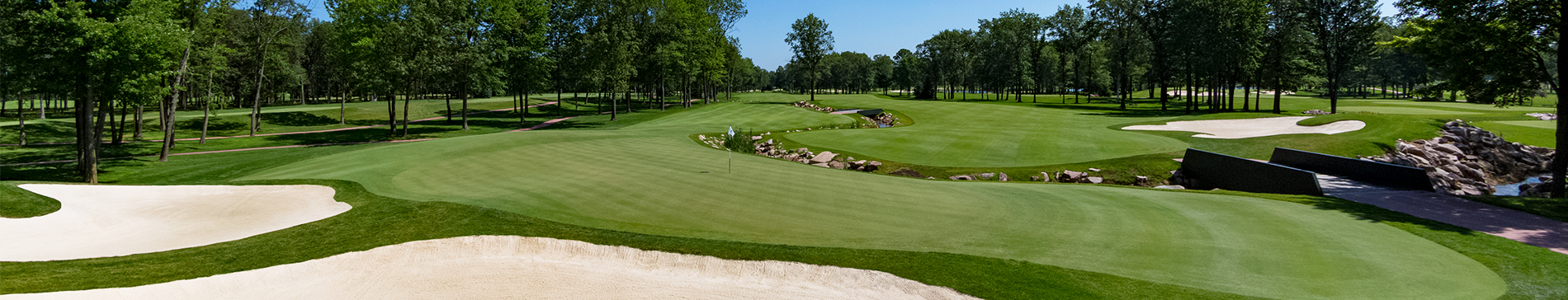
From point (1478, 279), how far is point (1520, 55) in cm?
1579

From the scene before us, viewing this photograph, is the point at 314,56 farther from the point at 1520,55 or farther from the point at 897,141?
the point at 1520,55

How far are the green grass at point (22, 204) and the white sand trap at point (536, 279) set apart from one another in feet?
29.4

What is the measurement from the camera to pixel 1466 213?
463 inches

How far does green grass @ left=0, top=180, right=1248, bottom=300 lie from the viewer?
7895 mm

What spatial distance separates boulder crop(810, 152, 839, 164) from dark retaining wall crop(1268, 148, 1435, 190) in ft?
52.6

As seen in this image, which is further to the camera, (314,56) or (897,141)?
(314,56)

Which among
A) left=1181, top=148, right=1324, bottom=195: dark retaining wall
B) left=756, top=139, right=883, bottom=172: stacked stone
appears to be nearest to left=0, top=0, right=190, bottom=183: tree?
left=756, top=139, right=883, bottom=172: stacked stone

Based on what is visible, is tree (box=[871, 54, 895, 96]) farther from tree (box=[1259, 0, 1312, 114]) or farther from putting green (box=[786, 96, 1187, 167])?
putting green (box=[786, 96, 1187, 167])

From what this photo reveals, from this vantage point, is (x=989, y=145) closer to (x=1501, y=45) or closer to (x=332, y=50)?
(x=1501, y=45)

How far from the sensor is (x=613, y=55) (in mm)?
48250

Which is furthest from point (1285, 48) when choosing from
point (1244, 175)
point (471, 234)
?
point (471, 234)

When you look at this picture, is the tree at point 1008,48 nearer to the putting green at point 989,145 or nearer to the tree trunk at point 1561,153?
the putting green at point 989,145

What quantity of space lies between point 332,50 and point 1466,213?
226 feet

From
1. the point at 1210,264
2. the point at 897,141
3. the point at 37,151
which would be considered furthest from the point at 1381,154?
the point at 37,151
